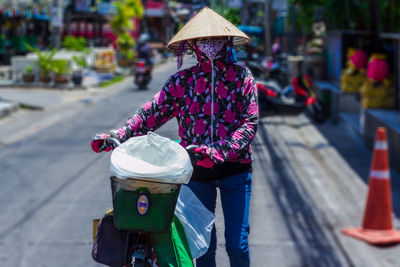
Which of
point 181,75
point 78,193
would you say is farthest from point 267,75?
point 181,75

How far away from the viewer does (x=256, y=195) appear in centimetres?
806

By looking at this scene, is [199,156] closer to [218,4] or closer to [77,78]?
[218,4]

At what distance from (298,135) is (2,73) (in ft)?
46.1

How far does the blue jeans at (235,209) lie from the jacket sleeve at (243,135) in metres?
0.16

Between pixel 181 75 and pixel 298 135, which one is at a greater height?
pixel 181 75

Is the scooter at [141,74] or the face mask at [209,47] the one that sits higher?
the face mask at [209,47]

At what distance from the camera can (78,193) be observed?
8.20 m

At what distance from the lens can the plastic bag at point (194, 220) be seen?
3.26 metres

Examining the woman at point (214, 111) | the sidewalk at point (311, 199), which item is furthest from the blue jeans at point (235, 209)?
the sidewalk at point (311, 199)

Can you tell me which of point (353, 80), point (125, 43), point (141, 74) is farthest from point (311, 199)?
point (125, 43)

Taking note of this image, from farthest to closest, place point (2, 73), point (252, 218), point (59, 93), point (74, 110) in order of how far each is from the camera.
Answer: point (2, 73) < point (59, 93) < point (74, 110) < point (252, 218)

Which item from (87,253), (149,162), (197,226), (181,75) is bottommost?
(87,253)

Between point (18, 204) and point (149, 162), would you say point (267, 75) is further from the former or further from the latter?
point (149, 162)

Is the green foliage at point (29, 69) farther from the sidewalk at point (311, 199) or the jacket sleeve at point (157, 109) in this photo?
the jacket sleeve at point (157, 109)
